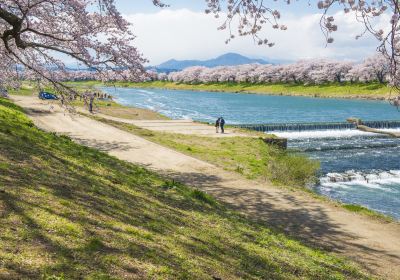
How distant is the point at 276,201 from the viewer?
17594 millimetres

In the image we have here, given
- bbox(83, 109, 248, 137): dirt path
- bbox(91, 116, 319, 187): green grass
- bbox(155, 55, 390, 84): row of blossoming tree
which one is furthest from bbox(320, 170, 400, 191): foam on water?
bbox(155, 55, 390, 84): row of blossoming tree

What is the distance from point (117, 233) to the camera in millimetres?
8648

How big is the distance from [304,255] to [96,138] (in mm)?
22733

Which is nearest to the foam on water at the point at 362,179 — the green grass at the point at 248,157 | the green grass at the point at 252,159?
the green grass at the point at 252,159

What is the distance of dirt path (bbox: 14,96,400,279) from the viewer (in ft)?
42.3

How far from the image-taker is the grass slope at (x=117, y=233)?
701cm

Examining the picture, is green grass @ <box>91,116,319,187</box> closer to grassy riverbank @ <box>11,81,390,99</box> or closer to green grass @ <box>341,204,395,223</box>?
green grass @ <box>341,204,395,223</box>

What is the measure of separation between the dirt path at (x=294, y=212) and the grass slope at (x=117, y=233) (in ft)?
4.00

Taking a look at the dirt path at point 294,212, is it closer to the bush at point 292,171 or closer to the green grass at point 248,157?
the green grass at point 248,157

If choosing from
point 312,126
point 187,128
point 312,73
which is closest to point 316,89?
point 312,73

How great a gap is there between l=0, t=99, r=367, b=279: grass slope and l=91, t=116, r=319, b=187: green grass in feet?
31.0

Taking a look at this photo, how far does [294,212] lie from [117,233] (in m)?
9.59

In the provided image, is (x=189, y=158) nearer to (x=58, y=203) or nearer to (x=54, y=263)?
(x=58, y=203)

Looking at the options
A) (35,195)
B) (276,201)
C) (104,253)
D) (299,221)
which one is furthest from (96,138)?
(104,253)
